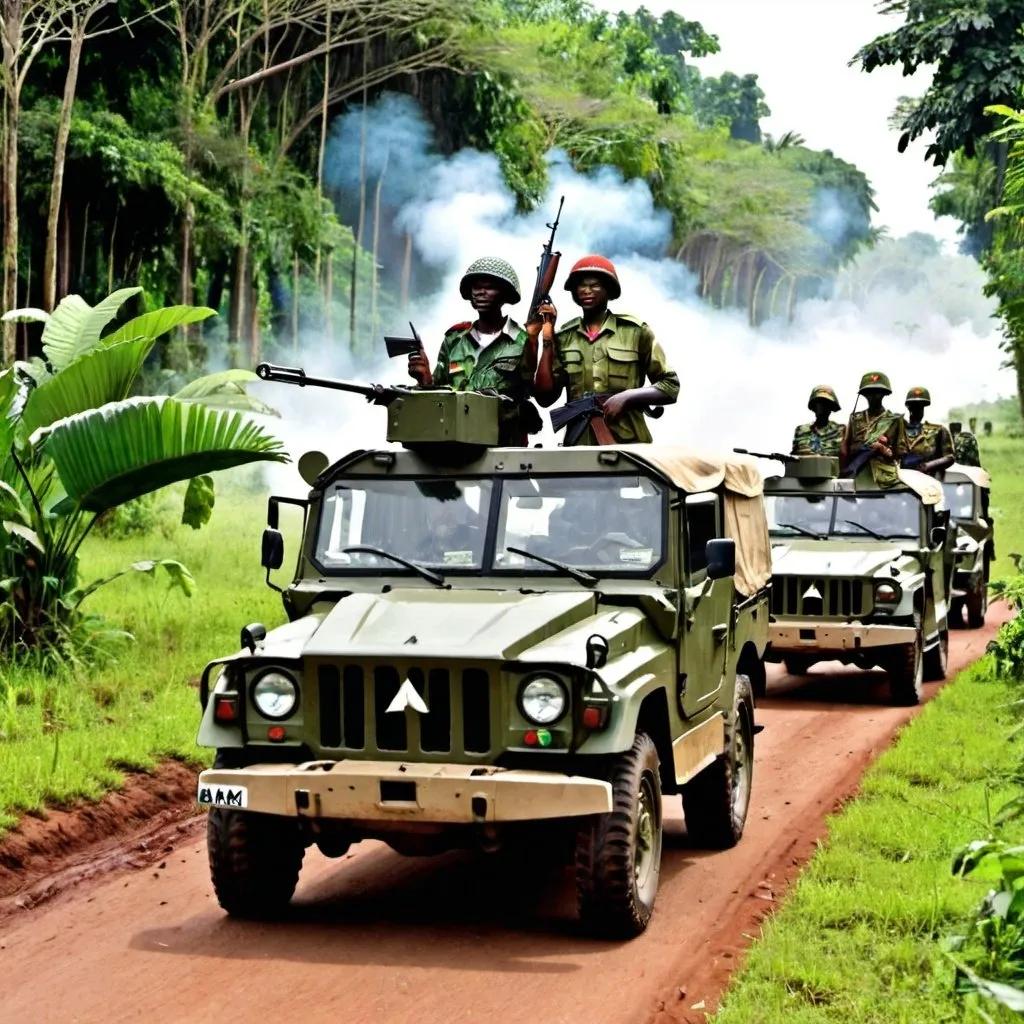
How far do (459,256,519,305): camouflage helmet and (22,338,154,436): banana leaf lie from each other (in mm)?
3320

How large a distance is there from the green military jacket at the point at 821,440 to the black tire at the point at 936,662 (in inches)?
74.4

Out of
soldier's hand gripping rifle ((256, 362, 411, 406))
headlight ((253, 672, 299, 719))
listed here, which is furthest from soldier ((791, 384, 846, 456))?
headlight ((253, 672, 299, 719))

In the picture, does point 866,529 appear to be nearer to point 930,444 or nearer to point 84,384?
point 930,444

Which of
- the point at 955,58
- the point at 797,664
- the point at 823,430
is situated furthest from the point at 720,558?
the point at 955,58

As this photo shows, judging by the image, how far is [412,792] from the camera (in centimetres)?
630

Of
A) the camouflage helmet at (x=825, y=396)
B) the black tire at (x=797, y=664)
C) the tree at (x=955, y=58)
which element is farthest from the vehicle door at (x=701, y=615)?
the tree at (x=955, y=58)

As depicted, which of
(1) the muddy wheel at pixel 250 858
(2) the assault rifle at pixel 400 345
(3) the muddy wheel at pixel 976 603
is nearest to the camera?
(1) the muddy wheel at pixel 250 858

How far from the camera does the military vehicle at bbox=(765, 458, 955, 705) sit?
43.3ft

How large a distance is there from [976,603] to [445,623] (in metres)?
13.3

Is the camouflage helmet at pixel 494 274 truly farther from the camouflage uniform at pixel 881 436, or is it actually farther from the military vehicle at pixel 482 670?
the camouflage uniform at pixel 881 436

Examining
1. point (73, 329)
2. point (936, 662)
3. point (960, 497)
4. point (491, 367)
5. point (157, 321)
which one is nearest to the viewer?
point (491, 367)

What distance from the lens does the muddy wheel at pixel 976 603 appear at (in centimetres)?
1880

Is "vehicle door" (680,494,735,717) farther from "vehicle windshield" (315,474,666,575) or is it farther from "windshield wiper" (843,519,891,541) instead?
"windshield wiper" (843,519,891,541)

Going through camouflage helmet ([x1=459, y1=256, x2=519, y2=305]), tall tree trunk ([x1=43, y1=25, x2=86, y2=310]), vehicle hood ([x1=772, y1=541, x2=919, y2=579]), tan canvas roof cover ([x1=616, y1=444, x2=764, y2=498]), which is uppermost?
tall tree trunk ([x1=43, y1=25, x2=86, y2=310])
